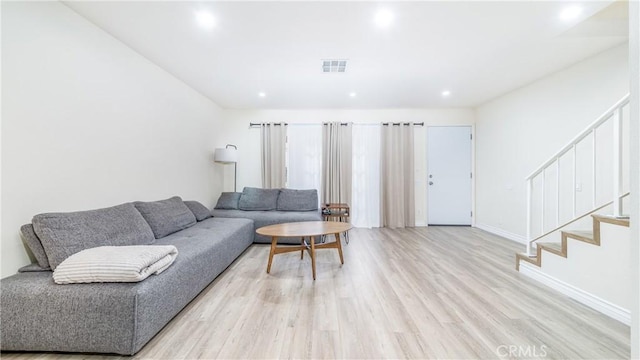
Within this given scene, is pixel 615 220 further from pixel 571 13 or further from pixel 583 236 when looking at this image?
pixel 571 13

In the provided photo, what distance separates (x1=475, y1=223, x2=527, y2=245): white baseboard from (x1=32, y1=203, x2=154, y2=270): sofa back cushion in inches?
202

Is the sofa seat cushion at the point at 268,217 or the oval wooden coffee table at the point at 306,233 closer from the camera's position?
the oval wooden coffee table at the point at 306,233

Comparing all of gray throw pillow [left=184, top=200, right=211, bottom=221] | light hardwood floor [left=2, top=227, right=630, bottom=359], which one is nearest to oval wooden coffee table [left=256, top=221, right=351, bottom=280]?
light hardwood floor [left=2, top=227, right=630, bottom=359]

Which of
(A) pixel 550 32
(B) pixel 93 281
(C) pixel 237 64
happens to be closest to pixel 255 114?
(C) pixel 237 64

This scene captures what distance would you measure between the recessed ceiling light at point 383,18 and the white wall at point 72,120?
2.67m

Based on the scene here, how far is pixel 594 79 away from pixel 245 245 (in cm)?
491

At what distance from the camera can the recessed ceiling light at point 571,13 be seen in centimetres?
207

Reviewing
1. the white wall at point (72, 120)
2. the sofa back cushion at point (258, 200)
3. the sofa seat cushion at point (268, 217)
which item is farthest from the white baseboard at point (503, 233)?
the white wall at point (72, 120)

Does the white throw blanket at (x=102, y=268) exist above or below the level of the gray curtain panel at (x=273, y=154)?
below

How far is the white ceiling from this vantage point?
6.82ft

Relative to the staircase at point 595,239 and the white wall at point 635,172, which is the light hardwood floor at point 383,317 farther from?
the white wall at point 635,172

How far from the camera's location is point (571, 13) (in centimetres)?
213

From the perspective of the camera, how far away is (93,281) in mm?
1513

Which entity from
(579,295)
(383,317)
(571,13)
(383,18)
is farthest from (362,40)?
(579,295)
